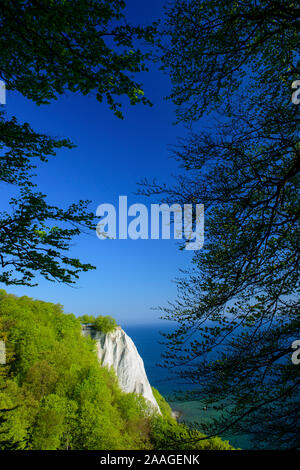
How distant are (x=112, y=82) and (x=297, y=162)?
323cm

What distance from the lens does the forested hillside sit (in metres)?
12.7

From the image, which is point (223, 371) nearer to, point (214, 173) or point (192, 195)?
point (192, 195)

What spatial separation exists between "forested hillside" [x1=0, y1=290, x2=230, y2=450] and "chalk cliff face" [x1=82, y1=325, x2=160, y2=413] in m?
4.92

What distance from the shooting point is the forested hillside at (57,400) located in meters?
12.7

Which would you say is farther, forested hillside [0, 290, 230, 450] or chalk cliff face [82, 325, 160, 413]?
chalk cliff face [82, 325, 160, 413]

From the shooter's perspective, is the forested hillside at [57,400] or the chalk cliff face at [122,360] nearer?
the forested hillside at [57,400]

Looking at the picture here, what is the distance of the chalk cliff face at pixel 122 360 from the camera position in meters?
27.2

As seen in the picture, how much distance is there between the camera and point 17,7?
2705 millimetres

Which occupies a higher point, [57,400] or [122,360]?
[57,400]

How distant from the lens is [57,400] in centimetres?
1437

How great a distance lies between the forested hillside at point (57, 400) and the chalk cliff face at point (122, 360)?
4.92m

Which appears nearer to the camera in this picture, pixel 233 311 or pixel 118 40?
pixel 118 40

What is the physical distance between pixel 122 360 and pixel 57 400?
14.9 meters
